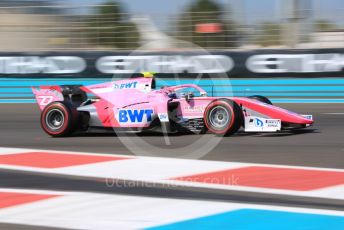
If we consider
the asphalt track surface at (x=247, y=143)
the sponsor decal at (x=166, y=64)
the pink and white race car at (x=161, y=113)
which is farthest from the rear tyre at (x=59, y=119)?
the sponsor decal at (x=166, y=64)

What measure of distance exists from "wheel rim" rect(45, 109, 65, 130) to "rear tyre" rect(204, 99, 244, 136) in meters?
2.10

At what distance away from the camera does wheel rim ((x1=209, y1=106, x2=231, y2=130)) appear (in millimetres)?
8539

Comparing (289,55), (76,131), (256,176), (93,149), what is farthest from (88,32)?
(256,176)

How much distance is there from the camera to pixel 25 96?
637 inches

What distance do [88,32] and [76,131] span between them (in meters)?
8.54

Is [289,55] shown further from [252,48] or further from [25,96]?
[25,96]

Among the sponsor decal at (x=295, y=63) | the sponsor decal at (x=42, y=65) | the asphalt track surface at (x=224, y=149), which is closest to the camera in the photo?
the asphalt track surface at (x=224, y=149)

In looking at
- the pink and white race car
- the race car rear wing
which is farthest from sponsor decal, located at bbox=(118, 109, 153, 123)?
the race car rear wing

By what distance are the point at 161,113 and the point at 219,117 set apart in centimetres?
77

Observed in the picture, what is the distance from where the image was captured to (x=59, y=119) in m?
9.35

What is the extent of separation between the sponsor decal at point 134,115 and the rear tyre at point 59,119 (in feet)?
2.26

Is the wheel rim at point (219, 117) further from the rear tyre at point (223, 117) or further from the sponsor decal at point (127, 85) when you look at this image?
the sponsor decal at point (127, 85)

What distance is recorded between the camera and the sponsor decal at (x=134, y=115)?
8828mm

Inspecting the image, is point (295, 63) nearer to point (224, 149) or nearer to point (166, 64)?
point (166, 64)
